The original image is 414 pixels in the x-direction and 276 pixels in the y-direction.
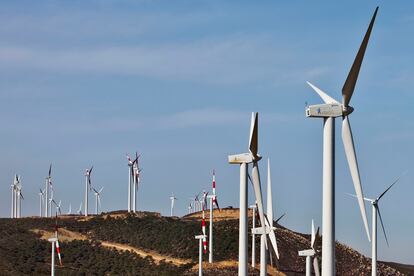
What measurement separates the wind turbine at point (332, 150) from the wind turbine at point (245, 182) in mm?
13120

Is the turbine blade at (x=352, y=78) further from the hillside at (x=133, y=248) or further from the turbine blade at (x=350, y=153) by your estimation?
the hillside at (x=133, y=248)

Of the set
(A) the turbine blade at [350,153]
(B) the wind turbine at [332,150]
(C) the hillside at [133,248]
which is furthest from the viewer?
(C) the hillside at [133,248]

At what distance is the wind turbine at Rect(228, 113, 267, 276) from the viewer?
218ft

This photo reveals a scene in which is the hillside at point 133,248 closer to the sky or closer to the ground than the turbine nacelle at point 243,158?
closer to the ground

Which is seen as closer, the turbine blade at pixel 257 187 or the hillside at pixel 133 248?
the turbine blade at pixel 257 187

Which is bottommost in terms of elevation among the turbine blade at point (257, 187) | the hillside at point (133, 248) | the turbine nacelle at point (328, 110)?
the hillside at point (133, 248)

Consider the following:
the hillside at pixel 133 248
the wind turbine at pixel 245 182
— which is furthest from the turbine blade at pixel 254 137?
the hillside at pixel 133 248

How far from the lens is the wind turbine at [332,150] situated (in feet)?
159

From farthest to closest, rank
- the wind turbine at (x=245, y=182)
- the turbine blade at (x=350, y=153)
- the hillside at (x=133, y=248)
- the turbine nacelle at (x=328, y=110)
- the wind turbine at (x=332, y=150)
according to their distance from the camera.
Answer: the hillside at (x=133, y=248), the wind turbine at (x=245, y=182), the turbine blade at (x=350, y=153), the turbine nacelle at (x=328, y=110), the wind turbine at (x=332, y=150)

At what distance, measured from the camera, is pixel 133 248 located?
16200 cm

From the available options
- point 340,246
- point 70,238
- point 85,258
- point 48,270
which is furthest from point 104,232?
point 340,246

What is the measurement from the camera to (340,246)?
166750 millimetres

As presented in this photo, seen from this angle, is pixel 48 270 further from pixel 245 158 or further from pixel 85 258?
pixel 245 158

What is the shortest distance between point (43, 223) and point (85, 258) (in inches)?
1310
